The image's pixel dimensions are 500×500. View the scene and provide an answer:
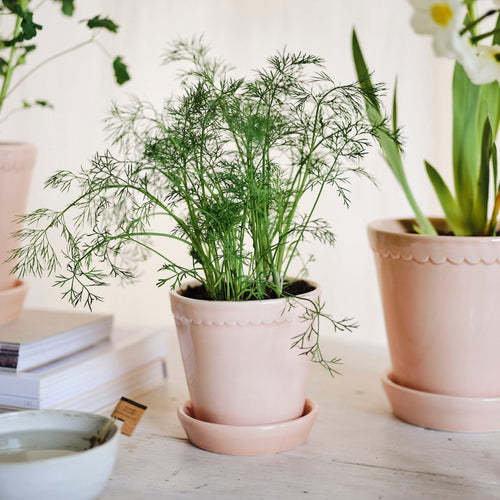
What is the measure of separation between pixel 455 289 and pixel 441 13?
0.29 metres

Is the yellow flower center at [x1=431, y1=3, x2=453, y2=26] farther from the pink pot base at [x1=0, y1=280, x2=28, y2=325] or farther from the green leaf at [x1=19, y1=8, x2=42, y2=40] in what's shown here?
the pink pot base at [x1=0, y1=280, x2=28, y2=325]

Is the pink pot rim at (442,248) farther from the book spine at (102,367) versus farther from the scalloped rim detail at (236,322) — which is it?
the book spine at (102,367)

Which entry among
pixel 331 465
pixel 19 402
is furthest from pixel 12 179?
pixel 331 465

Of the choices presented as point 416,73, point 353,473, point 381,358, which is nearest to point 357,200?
point 416,73

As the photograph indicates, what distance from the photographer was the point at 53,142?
1.61 meters

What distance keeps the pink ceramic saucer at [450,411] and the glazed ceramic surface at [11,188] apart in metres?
0.50

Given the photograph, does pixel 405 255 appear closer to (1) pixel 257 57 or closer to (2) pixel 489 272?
(2) pixel 489 272

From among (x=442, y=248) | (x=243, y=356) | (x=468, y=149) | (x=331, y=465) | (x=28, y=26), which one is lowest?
(x=331, y=465)

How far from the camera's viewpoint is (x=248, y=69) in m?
1.45

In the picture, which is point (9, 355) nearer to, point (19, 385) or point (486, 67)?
point (19, 385)

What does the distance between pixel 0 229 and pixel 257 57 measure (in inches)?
29.8

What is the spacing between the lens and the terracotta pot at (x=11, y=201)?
2.79 ft

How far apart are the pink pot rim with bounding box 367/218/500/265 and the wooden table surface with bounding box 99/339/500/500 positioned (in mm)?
192

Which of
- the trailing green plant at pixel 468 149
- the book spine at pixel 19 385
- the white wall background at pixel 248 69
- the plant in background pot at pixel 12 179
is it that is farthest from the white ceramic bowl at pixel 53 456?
the white wall background at pixel 248 69
